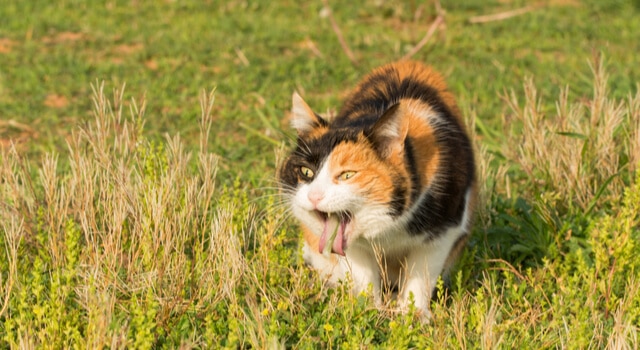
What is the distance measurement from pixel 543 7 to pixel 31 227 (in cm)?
742

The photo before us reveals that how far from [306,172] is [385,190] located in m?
0.38

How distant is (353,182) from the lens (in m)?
3.91

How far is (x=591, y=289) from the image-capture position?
434 cm

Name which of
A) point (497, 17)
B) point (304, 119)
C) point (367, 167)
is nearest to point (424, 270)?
point (367, 167)

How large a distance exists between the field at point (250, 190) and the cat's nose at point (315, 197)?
1.63 feet

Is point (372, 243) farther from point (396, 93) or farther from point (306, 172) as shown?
point (396, 93)

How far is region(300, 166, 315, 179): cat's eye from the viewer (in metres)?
4.02

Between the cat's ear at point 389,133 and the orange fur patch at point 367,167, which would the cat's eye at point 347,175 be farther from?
the cat's ear at point 389,133

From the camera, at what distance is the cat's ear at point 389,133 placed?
3.90 meters

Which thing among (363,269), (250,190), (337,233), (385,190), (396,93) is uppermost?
(396,93)

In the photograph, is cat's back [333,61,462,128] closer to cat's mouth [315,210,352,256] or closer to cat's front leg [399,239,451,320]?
cat's mouth [315,210,352,256]

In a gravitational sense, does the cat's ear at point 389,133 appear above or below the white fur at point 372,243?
above

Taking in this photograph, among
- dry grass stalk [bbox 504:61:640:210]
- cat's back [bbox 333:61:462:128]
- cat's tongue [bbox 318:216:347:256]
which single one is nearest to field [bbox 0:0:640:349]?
dry grass stalk [bbox 504:61:640:210]

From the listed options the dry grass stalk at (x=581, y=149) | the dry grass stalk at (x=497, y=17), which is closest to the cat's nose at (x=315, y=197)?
the dry grass stalk at (x=581, y=149)
